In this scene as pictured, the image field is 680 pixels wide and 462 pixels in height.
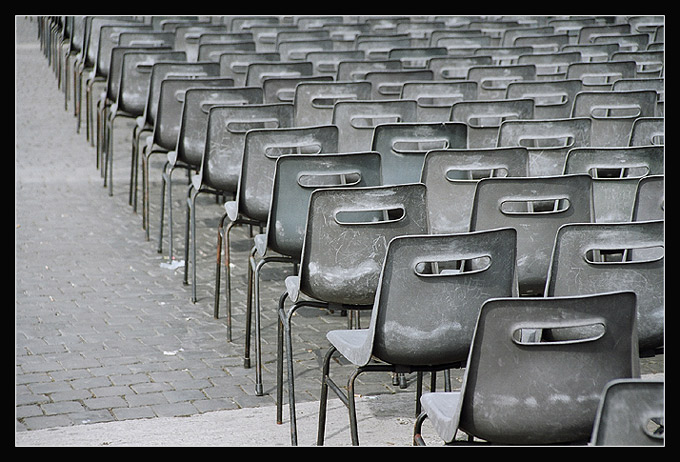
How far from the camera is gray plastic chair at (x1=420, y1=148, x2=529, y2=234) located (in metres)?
4.86

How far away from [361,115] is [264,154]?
44.4 inches

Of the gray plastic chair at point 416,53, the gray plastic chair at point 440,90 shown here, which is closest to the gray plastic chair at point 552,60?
the gray plastic chair at point 416,53

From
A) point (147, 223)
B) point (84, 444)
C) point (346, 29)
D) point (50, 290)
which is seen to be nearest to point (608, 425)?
point (84, 444)

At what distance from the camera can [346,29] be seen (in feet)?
43.1

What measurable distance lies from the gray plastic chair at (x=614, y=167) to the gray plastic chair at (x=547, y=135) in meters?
0.24

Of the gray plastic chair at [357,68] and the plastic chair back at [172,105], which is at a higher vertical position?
the gray plastic chair at [357,68]

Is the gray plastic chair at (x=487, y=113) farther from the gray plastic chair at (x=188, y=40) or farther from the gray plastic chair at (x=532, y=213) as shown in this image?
the gray plastic chair at (x=188, y=40)

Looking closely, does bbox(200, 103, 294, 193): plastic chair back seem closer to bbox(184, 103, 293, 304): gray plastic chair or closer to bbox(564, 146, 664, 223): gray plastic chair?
bbox(184, 103, 293, 304): gray plastic chair

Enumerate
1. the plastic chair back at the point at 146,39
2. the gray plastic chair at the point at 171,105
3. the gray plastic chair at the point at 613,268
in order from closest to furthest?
the gray plastic chair at the point at 613,268 → the gray plastic chair at the point at 171,105 → the plastic chair back at the point at 146,39

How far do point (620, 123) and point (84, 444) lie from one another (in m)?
3.77

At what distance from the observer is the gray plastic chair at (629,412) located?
2.27 metres

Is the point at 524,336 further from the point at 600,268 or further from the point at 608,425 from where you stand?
the point at 608,425

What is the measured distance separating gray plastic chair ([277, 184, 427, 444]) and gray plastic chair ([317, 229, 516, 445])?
64 cm

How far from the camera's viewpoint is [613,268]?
140 inches
